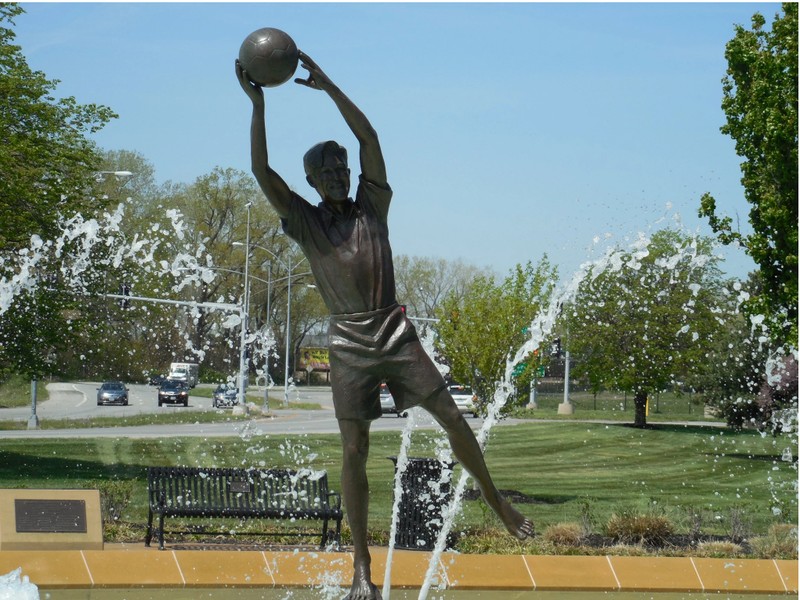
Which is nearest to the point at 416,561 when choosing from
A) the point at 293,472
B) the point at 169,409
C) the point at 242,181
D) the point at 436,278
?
the point at 293,472

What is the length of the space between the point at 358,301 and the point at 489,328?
30.4 feet

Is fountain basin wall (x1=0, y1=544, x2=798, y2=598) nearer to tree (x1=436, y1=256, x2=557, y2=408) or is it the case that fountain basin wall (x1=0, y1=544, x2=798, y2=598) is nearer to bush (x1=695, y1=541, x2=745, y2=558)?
bush (x1=695, y1=541, x2=745, y2=558)

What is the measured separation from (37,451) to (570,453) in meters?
11.6

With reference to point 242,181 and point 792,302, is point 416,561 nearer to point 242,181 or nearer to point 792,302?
point 792,302

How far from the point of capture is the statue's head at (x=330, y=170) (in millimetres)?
5641

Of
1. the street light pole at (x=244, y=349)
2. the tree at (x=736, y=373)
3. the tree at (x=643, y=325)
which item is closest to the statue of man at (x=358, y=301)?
the tree at (x=736, y=373)

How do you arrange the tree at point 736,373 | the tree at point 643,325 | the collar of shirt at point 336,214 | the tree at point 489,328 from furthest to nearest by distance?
the tree at point 643,325, the tree at point 736,373, the tree at point 489,328, the collar of shirt at point 336,214

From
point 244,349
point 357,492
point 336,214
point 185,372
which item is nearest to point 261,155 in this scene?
point 336,214

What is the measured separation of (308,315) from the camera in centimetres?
5881

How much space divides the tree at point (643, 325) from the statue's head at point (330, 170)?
2834 cm

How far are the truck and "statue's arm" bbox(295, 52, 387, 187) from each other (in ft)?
128

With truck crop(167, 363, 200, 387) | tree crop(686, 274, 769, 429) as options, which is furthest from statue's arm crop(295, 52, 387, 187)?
truck crop(167, 363, 200, 387)

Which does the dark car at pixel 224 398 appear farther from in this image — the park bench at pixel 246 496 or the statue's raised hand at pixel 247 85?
the statue's raised hand at pixel 247 85

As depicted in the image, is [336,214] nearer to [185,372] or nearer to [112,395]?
[112,395]
